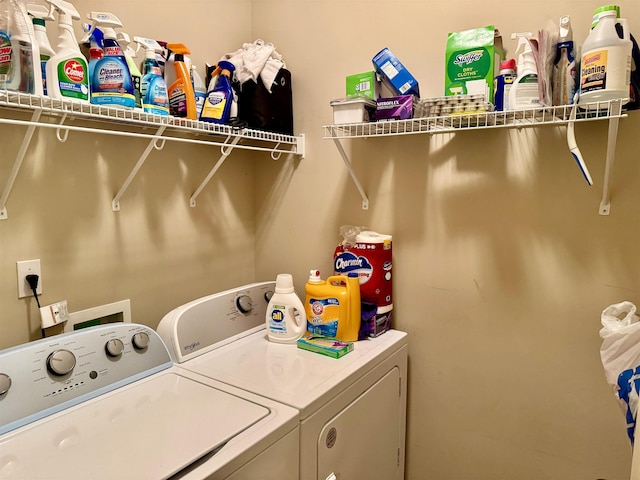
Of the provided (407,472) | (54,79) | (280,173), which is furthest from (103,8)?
(407,472)

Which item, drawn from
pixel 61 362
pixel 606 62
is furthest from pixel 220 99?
pixel 606 62

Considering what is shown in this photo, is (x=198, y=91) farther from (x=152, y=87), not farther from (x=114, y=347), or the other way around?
(x=114, y=347)

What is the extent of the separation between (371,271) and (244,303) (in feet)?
1.77

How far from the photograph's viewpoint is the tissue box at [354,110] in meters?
1.61

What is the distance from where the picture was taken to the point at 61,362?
125 cm

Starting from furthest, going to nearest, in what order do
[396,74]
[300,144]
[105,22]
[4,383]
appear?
[300,144] < [396,74] < [105,22] < [4,383]

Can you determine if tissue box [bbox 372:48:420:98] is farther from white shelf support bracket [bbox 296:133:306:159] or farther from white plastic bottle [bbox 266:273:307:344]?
white plastic bottle [bbox 266:273:307:344]

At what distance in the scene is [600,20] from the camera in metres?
1.20

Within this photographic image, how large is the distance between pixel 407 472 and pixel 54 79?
1946 mm

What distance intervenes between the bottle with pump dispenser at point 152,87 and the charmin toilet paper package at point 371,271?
0.85m

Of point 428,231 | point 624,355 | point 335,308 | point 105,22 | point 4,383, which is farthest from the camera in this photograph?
point 428,231

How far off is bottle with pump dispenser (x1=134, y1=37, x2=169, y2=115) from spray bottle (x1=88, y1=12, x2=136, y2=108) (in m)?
0.12

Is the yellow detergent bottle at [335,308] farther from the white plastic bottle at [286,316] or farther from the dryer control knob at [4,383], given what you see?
the dryer control knob at [4,383]

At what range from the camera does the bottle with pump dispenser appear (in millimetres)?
1486
